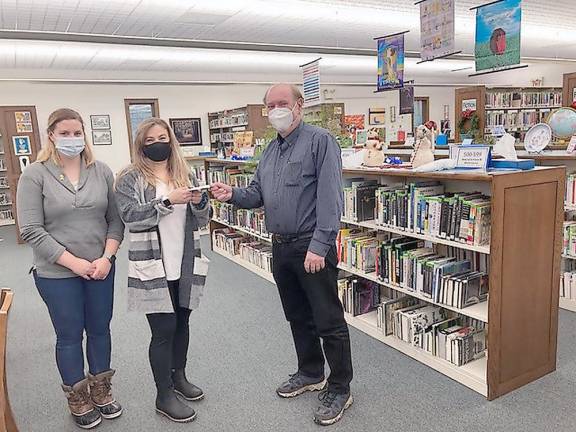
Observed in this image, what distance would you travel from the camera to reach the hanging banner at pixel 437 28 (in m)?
5.02

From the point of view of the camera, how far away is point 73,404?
2580 millimetres

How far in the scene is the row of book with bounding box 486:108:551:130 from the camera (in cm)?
1087

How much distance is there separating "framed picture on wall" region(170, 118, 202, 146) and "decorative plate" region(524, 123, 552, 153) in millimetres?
8347

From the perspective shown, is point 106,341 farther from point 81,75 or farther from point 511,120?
point 511,120

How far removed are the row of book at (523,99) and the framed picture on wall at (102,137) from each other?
8157mm

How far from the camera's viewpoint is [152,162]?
241cm

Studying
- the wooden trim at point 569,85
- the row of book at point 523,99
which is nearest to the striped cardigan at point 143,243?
the wooden trim at point 569,85

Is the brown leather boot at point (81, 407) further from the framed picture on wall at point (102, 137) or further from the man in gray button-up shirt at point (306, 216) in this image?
the framed picture on wall at point (102, 137)

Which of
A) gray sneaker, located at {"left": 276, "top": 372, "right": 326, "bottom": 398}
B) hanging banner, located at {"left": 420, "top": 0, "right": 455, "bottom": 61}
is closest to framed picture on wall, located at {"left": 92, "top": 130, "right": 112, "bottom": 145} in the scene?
hanging banner, located at {"left": 420, "top": 0, "right": 455, "bottom": 61}

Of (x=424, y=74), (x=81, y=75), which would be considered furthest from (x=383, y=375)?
(x=424, y=74)

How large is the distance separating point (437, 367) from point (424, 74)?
461 inches

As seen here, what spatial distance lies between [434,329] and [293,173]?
57.3 inches

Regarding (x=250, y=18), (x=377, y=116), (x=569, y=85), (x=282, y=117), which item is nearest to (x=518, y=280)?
(x=282, y=117)

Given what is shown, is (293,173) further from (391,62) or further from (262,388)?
(391,62)
